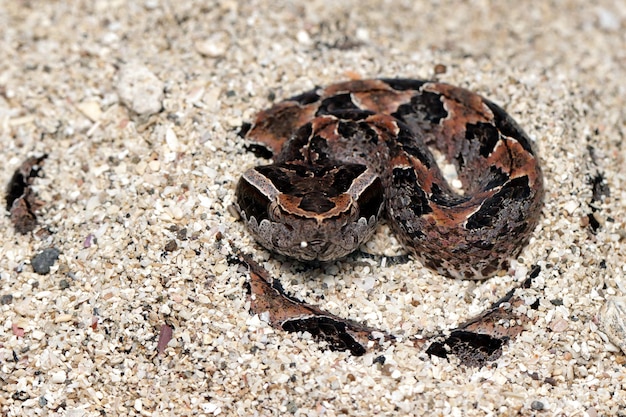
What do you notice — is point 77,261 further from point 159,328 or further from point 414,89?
point 414,89

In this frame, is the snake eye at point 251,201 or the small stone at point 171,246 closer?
the snake eye at point 251,201

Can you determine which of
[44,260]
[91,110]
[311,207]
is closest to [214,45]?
[91,110]

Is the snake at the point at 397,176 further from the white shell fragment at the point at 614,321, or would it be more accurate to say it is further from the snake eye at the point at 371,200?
the white shell fragment at the point at 614,321

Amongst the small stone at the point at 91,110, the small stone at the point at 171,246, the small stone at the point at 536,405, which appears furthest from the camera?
the small stone at the point at 91,110

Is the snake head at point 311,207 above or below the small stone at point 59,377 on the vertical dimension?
above

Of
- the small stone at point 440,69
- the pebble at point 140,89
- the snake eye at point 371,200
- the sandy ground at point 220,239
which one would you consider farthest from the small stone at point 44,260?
the small stone at point 440,69

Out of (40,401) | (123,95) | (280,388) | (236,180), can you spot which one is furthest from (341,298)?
(123,95)

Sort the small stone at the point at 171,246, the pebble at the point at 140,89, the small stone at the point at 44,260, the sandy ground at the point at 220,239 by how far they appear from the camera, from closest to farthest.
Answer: the sandy ground at the point at 220,239, the small stone at the point at 171,246, the small stone at the point at 44,260, the pebble at the point at 140,89
